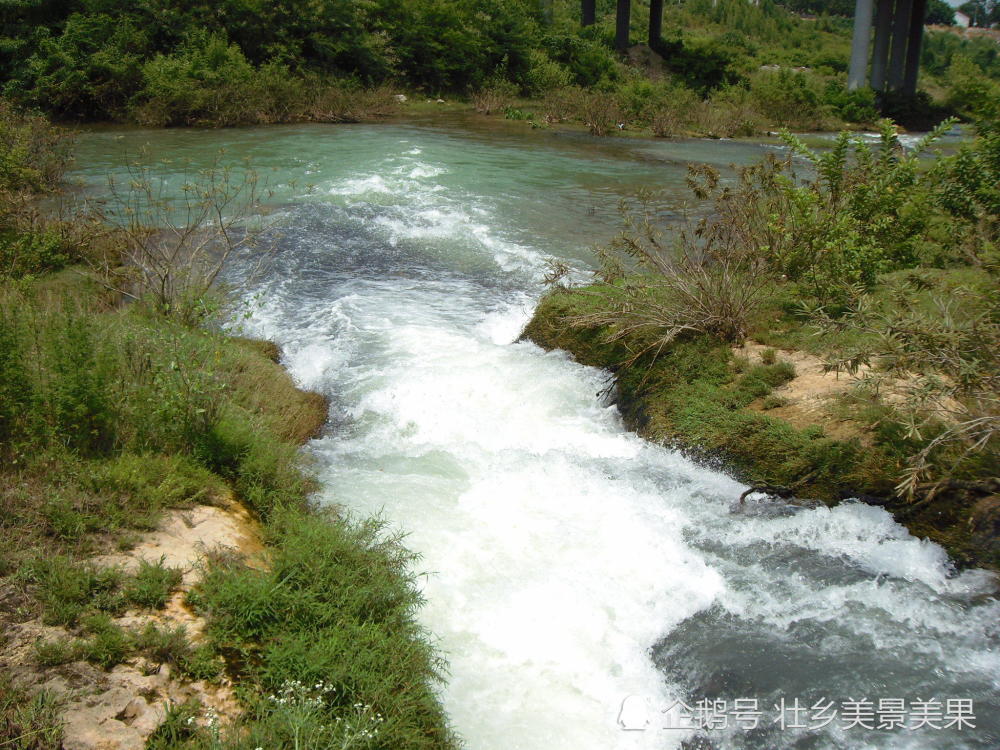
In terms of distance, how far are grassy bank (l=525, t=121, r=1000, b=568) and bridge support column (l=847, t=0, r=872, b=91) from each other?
27.6 meters

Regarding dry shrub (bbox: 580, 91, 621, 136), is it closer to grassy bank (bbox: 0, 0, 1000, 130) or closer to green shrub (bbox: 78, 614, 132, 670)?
grassy bank (bbox: 0, 0, 1000, 130)

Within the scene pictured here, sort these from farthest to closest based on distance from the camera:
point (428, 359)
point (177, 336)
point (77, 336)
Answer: point (428, 359) < point (177, 336) < point (77, 336)

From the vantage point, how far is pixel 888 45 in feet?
124

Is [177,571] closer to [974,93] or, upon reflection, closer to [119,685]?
[119,685]

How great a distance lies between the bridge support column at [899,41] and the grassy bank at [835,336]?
108 feet

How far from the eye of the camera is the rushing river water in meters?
4.26

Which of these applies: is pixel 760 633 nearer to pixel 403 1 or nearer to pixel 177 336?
pixel 177 336

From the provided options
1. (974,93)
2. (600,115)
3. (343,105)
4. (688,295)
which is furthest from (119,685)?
(343,105)

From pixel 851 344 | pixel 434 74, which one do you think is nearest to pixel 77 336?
pixel 851 344

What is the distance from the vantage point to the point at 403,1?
32.3 meters

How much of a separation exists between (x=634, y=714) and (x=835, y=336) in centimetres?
439

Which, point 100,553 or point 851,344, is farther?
point 851,344

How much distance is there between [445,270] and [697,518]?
663 centimetres

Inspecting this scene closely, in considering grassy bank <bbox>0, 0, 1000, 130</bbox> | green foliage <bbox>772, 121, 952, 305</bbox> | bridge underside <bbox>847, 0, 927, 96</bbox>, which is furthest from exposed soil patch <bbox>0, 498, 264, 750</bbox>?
bridge underside <bbox>847, 0, 927, 96</bbox>
